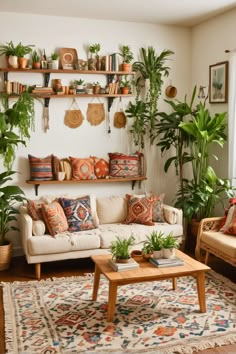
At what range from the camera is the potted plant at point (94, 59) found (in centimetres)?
507

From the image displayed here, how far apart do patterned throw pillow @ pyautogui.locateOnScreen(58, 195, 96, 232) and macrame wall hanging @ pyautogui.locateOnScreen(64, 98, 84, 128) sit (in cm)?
99

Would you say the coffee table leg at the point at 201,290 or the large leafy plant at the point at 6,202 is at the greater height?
the large leafy plant at the point at 6,202

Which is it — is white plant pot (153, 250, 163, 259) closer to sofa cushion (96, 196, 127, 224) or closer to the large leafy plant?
sofa cushion (96, 196, 127, 224)

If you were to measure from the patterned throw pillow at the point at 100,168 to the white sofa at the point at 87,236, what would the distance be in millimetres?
380

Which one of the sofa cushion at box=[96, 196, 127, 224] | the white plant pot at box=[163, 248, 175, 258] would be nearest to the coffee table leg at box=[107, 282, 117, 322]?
the white plant pot at box=[163, 248, 175, 258]

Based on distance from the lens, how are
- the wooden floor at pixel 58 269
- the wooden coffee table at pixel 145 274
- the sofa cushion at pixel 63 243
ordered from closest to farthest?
the wooden coffee table at pixel 145 274 < the sofa cushion at pixel 63 243 < the wooden floor at pixel 58 269

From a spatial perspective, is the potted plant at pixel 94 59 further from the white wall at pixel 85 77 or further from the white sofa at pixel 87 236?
the white sofa at pixel 87 236

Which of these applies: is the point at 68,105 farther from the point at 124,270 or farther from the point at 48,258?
the point at 124,270

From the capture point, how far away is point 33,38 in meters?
4.88

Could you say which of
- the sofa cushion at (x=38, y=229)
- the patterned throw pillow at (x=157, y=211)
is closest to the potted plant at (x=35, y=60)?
the sofa cushion at (x=38, y=229)

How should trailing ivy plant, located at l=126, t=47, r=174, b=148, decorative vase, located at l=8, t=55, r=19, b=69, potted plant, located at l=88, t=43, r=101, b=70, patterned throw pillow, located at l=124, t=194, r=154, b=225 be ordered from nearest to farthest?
decorative vase, located at l=8, t=55, r=19, b=69 < patterned throw pillow, located at l=124, t=194, r=154, b=225 < potted plant, located at l=88, t=43, r=101, b=70 < trailing ivy plant, located at l=126, t=47, r=174, b=148

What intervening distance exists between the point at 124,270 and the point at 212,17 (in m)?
3.40

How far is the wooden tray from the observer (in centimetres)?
499

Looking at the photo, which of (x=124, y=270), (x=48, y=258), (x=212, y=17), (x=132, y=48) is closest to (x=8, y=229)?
(x=48, y=258)
